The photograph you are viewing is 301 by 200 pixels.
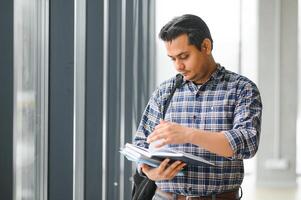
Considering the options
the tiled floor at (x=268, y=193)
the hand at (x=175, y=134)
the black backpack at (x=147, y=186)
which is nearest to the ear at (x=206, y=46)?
the black backpack at (x=147, y=186)

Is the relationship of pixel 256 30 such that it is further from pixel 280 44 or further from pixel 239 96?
pixel 239 96

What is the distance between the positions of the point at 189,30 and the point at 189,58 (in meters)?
0.10

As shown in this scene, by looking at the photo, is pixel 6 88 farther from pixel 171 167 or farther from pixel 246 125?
pixel 246 125

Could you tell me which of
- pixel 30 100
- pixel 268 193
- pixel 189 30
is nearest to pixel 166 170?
pixel 189 30

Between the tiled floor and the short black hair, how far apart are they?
11.9 ft

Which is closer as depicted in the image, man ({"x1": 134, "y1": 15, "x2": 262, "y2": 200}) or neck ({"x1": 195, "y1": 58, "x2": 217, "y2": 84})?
man ({"x1": 134, "y1": 15, "x2": 262, "y2": 200})

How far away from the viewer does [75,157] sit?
231 centimetres

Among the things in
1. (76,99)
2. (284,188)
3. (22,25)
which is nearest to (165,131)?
(22,25)

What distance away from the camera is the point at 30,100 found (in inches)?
79.8

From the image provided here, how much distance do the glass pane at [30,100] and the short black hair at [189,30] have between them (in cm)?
52

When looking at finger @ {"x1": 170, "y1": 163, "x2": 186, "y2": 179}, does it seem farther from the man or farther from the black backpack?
the black backpack

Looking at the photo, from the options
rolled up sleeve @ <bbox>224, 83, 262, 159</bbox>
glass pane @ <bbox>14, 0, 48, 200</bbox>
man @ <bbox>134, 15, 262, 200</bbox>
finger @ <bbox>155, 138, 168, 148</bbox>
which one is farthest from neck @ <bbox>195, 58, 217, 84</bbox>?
glass pane @ <bbox>14, 0, 48, 200</bbox>

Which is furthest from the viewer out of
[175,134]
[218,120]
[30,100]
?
[30,100]

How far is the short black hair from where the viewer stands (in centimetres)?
169
